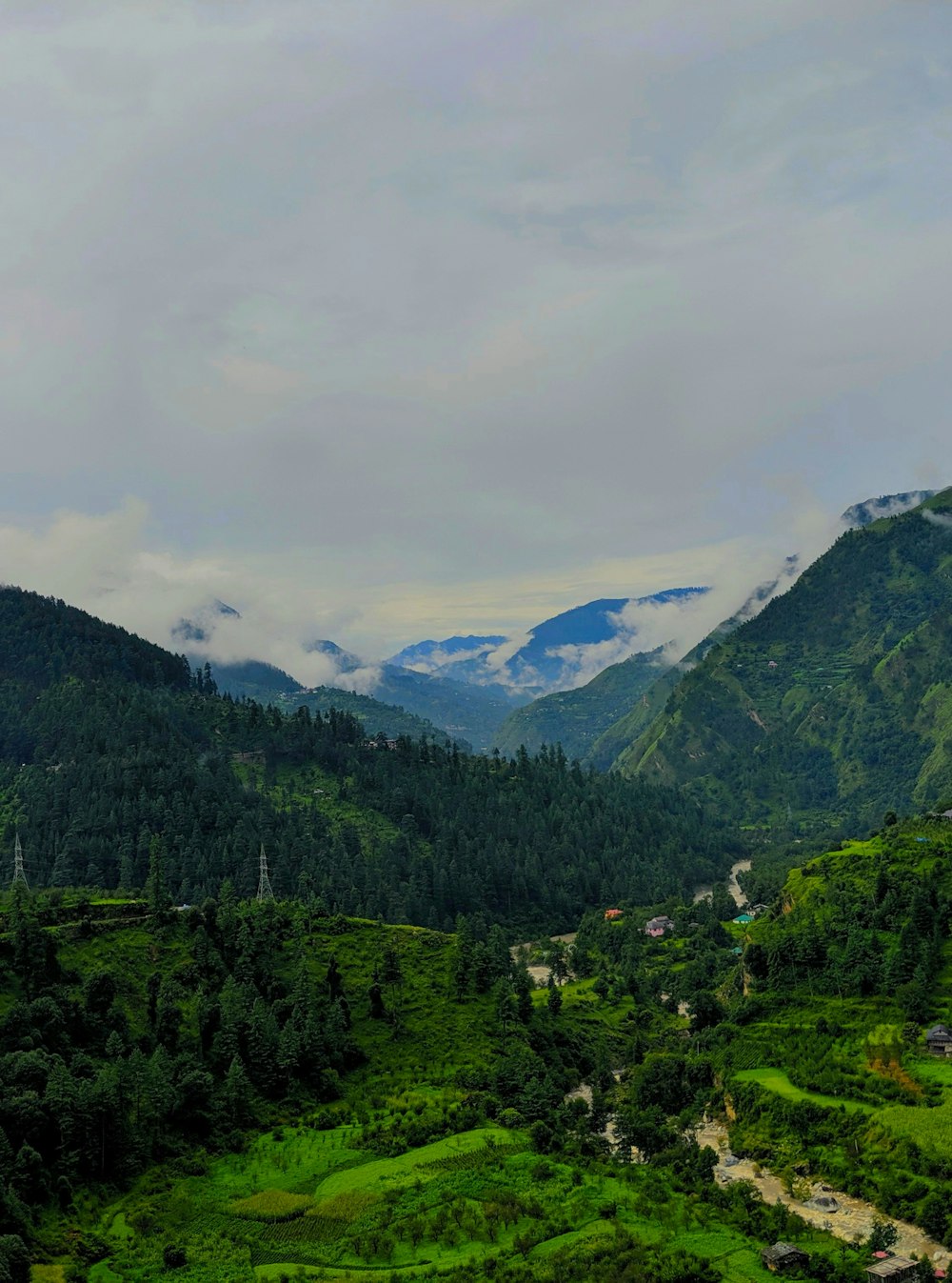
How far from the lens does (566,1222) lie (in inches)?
2245

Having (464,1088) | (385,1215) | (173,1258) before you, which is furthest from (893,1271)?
(173,1258)

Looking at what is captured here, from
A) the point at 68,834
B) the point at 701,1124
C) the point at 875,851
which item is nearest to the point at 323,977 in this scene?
the point at 701,1124

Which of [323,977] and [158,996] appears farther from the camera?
[323,977]

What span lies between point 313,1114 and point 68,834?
282 feet

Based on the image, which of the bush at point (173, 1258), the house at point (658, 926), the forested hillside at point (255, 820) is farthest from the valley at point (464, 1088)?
the house at point (658, 926)

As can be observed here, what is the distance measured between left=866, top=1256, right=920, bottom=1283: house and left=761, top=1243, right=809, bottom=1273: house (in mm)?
3192

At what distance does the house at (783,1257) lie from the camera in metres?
53.9

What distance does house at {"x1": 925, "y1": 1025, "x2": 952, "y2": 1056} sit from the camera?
7425 centimetres

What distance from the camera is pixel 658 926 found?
15150cm

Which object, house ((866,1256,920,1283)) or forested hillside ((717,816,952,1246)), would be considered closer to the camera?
house ((866,1256,920,1283))

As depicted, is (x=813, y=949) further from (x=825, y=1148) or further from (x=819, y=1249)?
(x=819, y=1249)

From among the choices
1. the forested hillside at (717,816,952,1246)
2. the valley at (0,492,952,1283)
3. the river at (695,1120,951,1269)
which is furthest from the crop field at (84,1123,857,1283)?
the forested hillside at (717,816,952,1246)

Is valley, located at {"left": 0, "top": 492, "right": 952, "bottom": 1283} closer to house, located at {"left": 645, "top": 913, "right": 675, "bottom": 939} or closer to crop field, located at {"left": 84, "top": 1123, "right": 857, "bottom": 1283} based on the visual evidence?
crop field, located at {"left": 84, "top": 1123, "right": 857, "bottom": 1283}

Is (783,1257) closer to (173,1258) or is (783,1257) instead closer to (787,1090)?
(787,1090)
